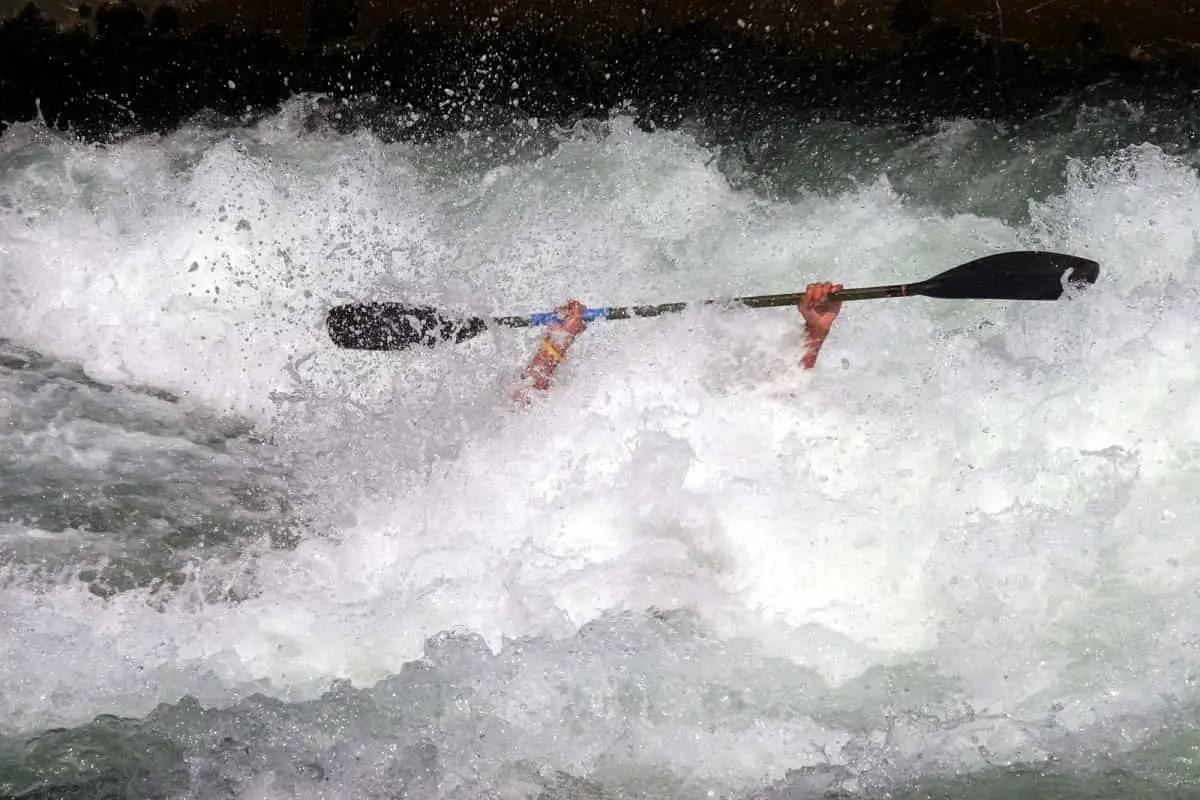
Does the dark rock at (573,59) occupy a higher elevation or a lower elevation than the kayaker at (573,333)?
higher

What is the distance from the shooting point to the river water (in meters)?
3.13

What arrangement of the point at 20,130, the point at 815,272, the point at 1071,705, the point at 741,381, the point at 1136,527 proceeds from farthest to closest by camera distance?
the point at 20,130, the point at 815,272, the point at 741,381, the point at 1136,527, the point at 1071,705

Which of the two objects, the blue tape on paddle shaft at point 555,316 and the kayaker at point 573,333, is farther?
the blue tape on paddle shaft at point 555,316

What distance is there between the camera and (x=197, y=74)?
172 inches

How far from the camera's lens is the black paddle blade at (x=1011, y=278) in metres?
3.27

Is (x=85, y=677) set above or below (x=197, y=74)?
below

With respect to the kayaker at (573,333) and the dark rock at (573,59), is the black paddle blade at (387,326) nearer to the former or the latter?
the kayaker at (573,333)

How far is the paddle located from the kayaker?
0.04 meters

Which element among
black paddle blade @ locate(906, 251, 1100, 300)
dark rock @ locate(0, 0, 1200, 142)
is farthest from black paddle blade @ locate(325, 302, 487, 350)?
black paddle blade @ locate(906, 251, 1100, 300)

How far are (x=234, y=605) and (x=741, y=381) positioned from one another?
6.92ft

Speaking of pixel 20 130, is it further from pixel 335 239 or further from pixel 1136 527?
pixel 1136 527

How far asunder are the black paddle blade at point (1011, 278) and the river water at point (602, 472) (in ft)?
1.11

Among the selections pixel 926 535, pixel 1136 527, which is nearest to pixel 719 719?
pixel 926 535

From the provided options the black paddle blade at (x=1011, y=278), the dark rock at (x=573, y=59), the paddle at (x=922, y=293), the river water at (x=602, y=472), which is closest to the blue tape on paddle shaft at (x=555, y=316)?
the paddle at (x=922, y=293)
